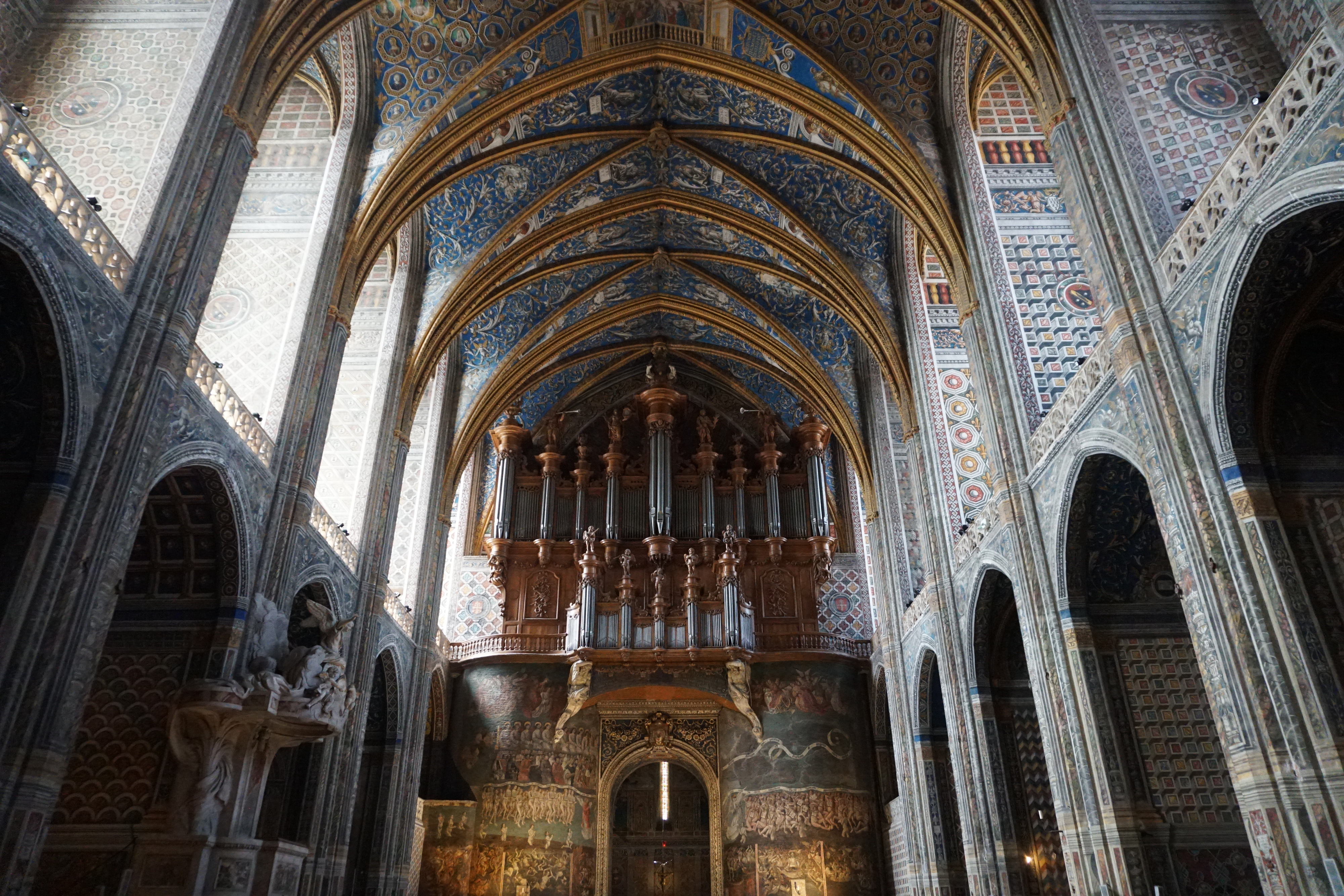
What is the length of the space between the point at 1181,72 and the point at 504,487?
18041mm

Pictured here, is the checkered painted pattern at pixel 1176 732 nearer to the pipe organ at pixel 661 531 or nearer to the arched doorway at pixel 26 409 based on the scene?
the arched doorway at pixel 26 409

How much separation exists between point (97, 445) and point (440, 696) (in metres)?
15.1

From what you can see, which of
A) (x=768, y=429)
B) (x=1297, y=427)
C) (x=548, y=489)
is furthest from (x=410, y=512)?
(x=1297, y=427)

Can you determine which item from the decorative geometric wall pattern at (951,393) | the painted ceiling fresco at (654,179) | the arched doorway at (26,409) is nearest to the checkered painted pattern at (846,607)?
the painted ceiling fresco at (654,179)

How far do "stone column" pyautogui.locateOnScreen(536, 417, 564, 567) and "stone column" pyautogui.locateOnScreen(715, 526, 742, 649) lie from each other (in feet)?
14.5

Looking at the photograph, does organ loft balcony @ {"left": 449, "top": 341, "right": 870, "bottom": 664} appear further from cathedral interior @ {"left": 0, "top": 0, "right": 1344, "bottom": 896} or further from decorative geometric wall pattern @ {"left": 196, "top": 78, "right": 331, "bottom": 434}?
decorative geometric wall pattern @ {"left": 196, "top": 78, "right": 331, "bottom": 434}

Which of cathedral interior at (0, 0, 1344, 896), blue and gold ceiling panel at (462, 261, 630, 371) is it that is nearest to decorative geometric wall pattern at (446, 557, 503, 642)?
cathedral interior at (0, 0, 1344, 896)

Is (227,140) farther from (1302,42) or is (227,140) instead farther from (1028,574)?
(1302,42)

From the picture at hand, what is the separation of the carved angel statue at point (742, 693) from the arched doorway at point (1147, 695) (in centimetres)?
1171

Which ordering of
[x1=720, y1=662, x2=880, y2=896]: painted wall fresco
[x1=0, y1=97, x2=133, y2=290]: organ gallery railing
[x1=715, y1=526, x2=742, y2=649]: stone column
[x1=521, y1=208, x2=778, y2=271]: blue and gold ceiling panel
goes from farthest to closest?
[x1=715, y1=526, x2=742, y2=649]: stone column, [x1=521, y1=208, x2=778, y2=271]: blue and gold ceiling panel, [x1=720, y1=662, x2=880, y2=896]: painted wall fresco, [x1=0, y1=97, x2=133, y2=290]: organ gallery railing

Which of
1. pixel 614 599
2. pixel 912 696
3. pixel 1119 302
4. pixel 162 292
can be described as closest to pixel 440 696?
pixel 614 599

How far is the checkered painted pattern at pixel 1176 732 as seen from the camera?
1034 cm

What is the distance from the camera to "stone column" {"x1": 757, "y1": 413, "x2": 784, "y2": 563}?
77.2 ft

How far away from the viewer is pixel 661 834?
23422 millimetres
